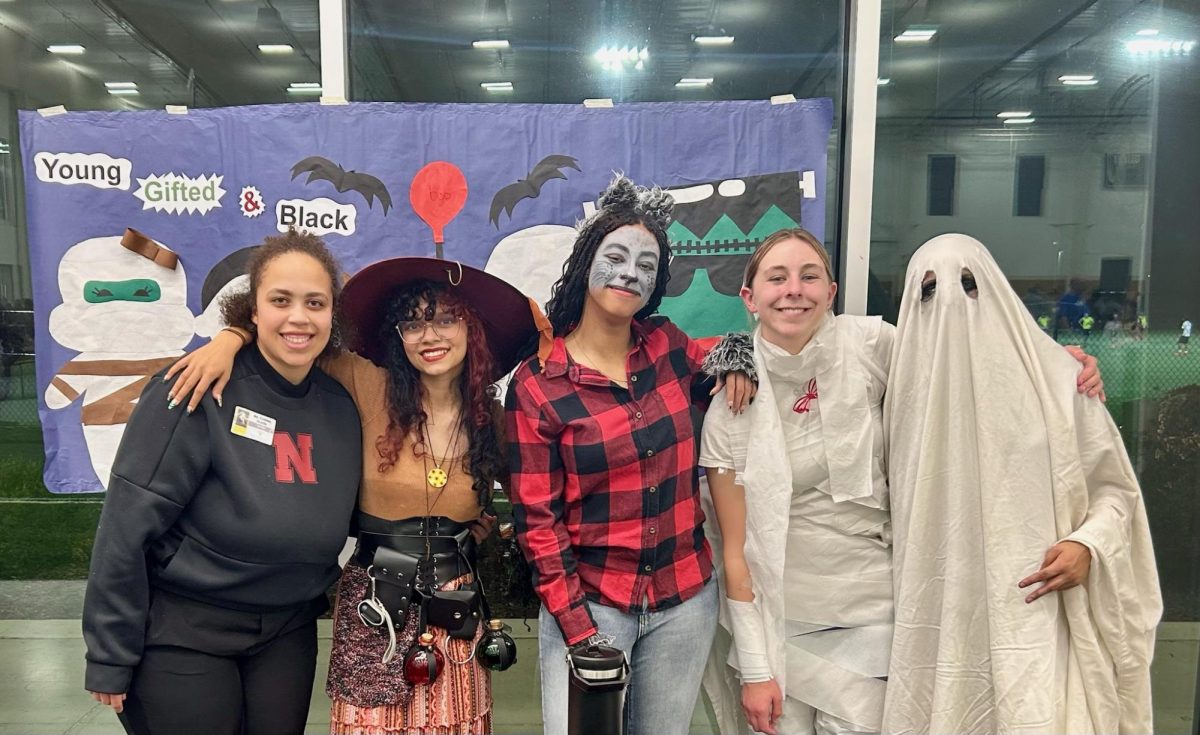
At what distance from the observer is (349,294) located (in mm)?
1821

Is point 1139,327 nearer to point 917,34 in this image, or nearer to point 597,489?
point 917,34

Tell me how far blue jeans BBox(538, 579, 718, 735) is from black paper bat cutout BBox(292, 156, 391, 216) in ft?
5.42

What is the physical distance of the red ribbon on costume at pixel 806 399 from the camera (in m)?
1.85

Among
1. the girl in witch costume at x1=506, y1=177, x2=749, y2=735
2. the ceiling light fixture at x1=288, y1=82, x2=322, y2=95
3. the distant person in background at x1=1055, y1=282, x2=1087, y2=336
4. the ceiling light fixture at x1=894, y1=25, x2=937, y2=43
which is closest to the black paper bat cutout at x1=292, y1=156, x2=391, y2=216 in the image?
the ceiling light fixture at x1=288, y1=82, x2=322, y2=95

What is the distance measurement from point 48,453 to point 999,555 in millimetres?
3203

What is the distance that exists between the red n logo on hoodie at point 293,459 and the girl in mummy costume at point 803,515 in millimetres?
984

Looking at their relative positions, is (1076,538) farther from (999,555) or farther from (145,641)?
(145,641)

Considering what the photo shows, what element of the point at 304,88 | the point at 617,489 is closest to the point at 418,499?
the point at 617,489

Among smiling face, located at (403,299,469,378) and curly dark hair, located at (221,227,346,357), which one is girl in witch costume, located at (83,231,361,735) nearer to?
curly dark hair, located at (221,227,346,357)

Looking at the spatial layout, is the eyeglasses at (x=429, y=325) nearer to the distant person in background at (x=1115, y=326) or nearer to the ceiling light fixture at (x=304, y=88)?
the ceiling light fixture at (x=304, y=88)

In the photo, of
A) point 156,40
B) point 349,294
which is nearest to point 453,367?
point 349,294

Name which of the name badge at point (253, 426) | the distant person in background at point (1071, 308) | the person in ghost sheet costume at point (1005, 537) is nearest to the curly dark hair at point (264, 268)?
the name badge at point (253, 426)

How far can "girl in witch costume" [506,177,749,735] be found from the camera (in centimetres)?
174

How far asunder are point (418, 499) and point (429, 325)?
1.42 ft
